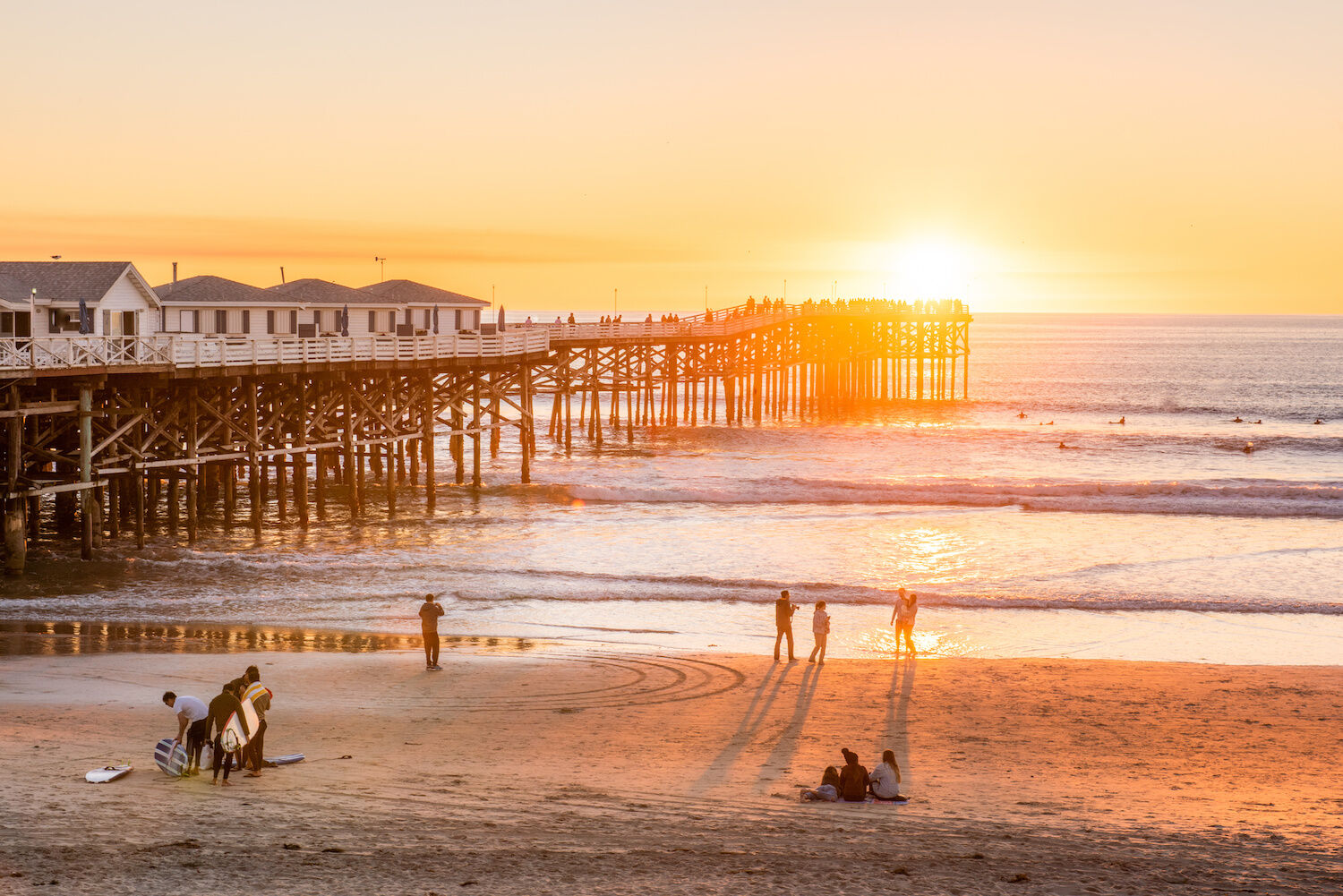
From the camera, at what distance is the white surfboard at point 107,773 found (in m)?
12.2

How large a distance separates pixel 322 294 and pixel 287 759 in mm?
30648

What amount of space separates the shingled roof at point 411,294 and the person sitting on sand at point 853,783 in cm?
3398

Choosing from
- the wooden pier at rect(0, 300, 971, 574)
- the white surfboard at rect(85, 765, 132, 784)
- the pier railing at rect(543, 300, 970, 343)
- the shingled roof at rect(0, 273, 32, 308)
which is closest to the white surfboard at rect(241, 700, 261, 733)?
the white surfboard at rect(85, 765, 132, 784)

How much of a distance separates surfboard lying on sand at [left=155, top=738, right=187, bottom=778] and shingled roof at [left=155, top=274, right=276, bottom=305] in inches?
1092

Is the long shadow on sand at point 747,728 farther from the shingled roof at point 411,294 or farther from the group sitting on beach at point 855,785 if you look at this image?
the shingled roof at point 411,294

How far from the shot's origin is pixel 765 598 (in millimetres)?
25031

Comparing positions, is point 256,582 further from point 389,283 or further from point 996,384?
point 996,384

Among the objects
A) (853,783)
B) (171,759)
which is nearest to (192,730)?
(171,759)

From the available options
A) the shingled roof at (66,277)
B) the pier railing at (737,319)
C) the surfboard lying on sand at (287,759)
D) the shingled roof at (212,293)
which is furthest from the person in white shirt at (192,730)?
the pier railing at (737,319)

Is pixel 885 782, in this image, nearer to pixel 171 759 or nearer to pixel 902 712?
pixel 902 712

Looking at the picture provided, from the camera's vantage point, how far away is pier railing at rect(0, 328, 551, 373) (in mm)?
24859

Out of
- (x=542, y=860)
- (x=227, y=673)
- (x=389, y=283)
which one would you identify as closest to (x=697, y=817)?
(x=542, y=860)

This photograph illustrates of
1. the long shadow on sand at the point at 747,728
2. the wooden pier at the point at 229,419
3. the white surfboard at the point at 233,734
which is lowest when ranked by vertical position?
the long shadow on sand at the point at 747,728

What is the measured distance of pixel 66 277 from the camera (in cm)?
3128
